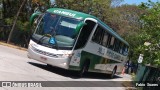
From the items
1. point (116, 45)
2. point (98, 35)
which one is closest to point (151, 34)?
point (98, 35)

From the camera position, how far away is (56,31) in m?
17.3

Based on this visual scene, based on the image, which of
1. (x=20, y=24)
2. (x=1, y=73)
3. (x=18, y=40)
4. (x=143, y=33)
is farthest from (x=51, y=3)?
(x=1, y=73)

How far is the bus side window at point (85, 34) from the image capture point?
1760 cm

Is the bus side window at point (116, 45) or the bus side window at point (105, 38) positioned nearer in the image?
the bus side window at point (105, 38)

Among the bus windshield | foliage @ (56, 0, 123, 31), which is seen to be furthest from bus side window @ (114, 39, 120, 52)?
foliage @ (56, 0, 123, 31)

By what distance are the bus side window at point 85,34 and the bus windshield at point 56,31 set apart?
0.52m

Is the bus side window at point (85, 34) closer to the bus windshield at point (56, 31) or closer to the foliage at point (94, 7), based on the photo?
the bus windshield at point (56, 31)

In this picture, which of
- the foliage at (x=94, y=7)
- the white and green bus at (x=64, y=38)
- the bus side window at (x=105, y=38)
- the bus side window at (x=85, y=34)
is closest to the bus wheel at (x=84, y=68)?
→ the white and green bus at (x=64, y=38)

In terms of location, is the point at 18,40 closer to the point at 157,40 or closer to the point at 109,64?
the point at 109,64

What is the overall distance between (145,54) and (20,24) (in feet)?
99.2

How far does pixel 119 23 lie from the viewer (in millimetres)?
54969

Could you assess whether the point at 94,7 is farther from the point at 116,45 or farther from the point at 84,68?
the point at 84,68

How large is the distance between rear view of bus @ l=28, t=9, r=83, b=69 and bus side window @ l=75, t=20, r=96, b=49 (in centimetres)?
50

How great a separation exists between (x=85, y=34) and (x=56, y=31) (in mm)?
1562
